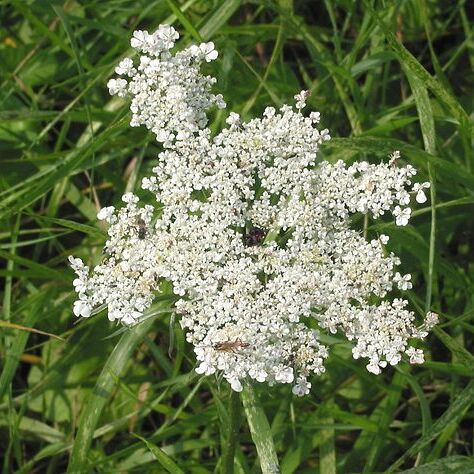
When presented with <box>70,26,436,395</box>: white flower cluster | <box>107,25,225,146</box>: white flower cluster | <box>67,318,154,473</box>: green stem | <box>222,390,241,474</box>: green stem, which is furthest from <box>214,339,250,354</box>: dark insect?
<box>67,318,154,473</box>: green stem

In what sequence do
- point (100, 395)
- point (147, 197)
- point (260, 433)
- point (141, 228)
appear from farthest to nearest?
1. point (147, 197)
2. point (100, 395)
3. point (260, 433)
4. point (141, 228)

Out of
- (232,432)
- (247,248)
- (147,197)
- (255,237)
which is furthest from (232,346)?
(147,197)

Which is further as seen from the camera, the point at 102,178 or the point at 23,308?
the point at 102,178

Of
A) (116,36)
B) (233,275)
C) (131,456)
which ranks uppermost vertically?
(116,36)

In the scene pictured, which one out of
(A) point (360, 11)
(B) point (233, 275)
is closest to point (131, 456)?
(B) point (233, 275)

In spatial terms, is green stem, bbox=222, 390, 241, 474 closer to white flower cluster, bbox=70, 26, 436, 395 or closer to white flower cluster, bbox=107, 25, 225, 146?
white flower cluster, bbox=70, 26, 436, 395

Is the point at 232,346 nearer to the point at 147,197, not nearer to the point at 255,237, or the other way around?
the point at 255,237

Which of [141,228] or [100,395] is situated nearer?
[141,228]

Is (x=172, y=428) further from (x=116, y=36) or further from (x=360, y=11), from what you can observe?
(x=360, y=11)
